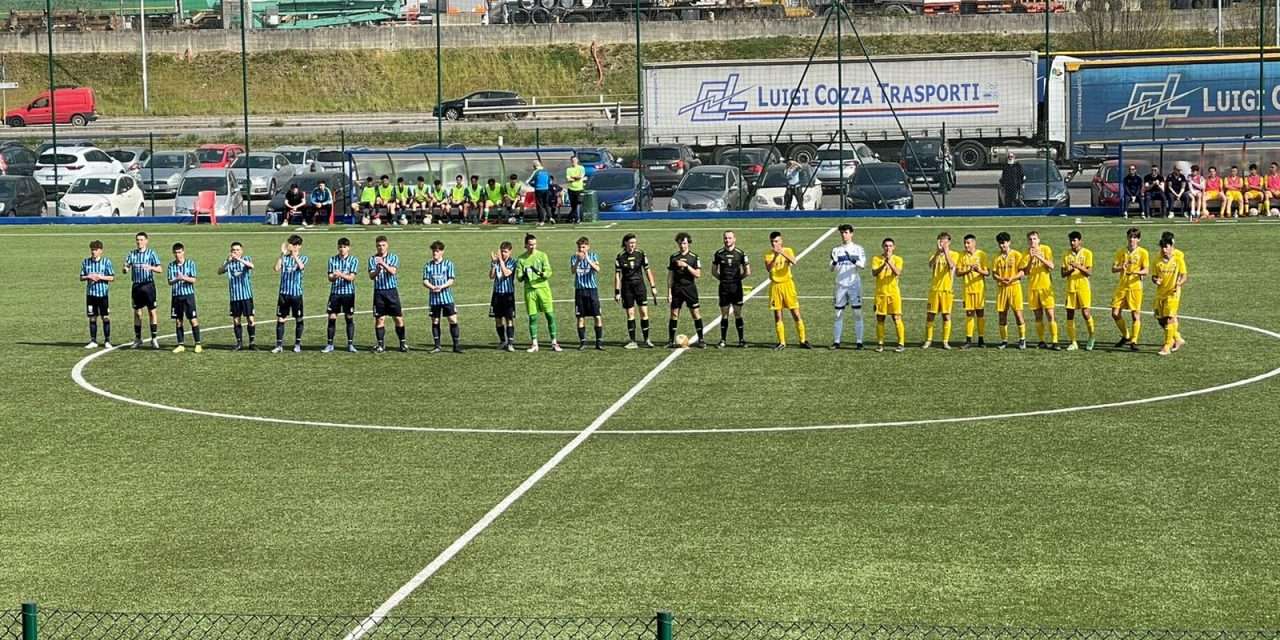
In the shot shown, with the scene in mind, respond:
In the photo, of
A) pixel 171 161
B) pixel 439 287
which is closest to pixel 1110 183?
pixel 439 287

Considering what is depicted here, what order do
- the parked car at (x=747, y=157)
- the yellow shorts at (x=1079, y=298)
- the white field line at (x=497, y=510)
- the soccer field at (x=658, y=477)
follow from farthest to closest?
the parked car at (x=747, y=157) < the yellow shorts at (x=1079, y=298) < the soccer field at (x=658, y=477) < the white field line at (x=497, y=510)

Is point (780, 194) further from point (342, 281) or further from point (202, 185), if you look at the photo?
point (342, 281)

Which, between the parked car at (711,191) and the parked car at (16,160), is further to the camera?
the parked car at (16,160)

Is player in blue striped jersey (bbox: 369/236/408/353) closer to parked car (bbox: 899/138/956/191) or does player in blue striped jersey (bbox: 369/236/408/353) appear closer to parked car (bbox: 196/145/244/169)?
parked car (bbox: 899/138/956/191)

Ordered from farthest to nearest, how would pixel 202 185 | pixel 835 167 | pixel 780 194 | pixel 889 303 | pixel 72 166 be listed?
1. pixel 72 166
2. pixel 835 167
3. pixel 202 185
4. pixel 780 194
5. pixel 889 303

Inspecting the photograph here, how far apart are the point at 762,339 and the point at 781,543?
44.7 feet

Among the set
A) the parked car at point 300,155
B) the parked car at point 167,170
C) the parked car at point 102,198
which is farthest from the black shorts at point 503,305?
the parked car at point 300,155

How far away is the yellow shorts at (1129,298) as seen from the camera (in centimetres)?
2870

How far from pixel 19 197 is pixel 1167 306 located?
38.5 metres

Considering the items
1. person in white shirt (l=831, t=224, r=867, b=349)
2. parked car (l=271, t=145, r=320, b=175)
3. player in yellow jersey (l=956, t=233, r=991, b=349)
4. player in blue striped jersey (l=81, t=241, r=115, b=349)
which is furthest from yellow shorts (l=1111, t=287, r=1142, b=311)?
parked car (l=271, t=145, r=320, b=175)

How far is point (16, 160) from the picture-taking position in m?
69.6

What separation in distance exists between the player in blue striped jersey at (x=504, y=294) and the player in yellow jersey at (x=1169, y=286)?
9887 millimetres

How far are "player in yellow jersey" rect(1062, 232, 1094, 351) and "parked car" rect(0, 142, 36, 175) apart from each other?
155 feet

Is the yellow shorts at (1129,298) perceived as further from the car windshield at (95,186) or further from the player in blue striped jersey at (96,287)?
Result: the car windshield at (95,186)
